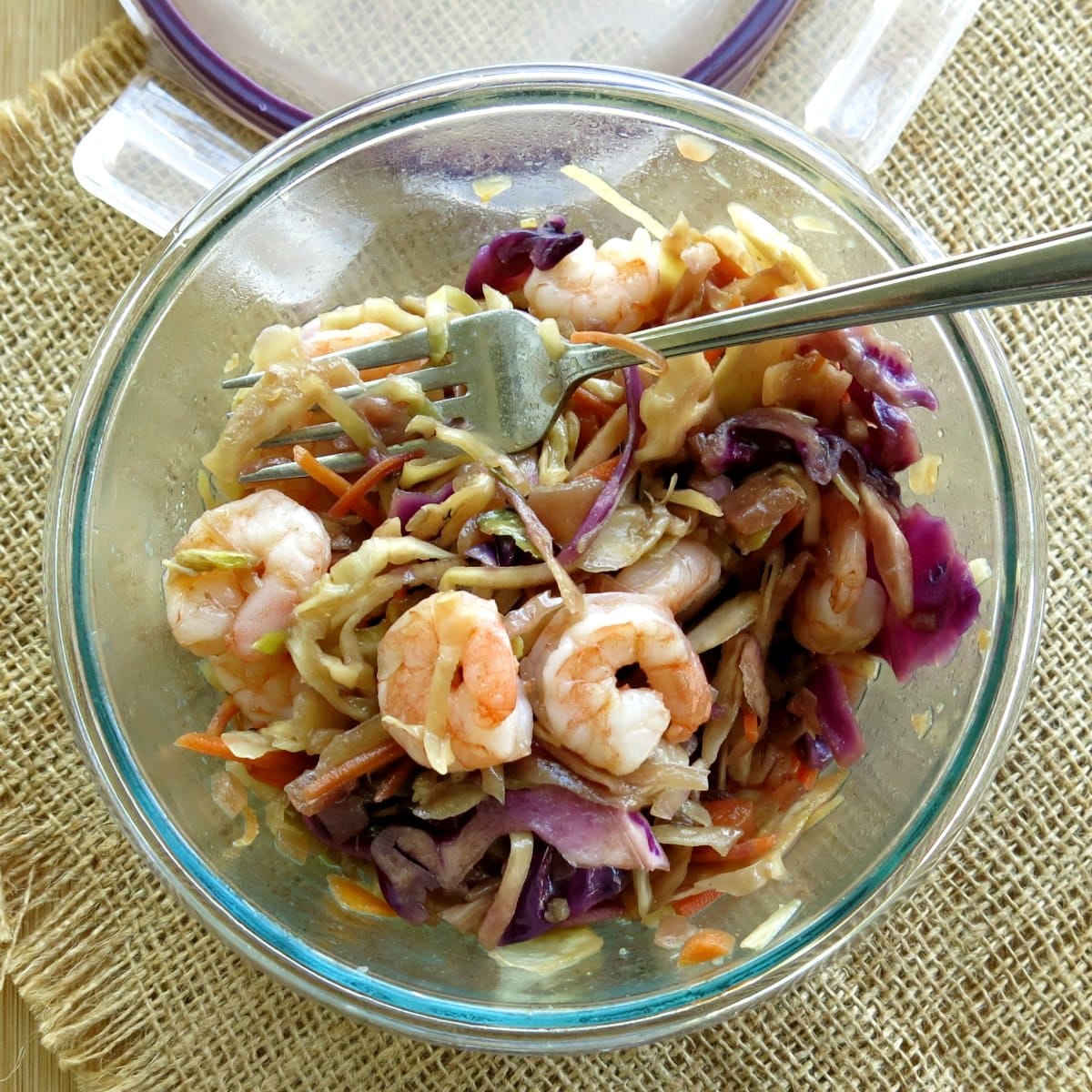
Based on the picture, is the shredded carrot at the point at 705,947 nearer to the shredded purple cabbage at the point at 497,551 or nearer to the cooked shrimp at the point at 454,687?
the cooked shrimp at the point at 454,687

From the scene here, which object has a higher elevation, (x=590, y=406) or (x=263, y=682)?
(x=590, y=406)

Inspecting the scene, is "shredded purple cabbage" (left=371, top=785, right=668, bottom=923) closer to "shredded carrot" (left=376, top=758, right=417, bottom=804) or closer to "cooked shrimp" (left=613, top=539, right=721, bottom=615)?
"shredded carrot" (left=376, top=758, right=417, bottom=804)

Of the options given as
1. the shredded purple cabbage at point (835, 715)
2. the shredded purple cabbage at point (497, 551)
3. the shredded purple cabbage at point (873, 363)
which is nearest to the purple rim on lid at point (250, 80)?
the shredded purple cabbage at point (873, 363)

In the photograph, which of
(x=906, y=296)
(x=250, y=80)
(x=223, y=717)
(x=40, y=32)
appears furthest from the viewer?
(x=40, y=32)

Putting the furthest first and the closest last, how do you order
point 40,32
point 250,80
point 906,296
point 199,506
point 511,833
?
point 40,32 < point 250,80 < point 199,506 < point 511,833 < point 906,296

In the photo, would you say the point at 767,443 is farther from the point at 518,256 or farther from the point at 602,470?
the point at 518,256

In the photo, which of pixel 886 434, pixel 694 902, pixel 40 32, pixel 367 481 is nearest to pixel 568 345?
pixel 367 481
